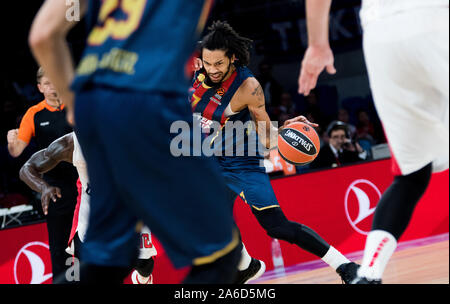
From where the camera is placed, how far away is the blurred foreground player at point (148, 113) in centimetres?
191

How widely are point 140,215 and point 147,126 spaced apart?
29cm

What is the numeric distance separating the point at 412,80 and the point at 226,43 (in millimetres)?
2480

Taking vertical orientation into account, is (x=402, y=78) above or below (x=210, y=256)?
above

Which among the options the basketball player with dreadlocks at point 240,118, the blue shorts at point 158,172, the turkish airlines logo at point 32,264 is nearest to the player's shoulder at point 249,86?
the basketball player with dreadlocks at point 240,118

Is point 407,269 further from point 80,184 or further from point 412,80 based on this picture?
point 412,80

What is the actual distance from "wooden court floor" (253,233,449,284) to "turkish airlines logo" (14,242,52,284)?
208 cm

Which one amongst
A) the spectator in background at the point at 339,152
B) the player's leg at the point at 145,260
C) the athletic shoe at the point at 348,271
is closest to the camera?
the athletic shoe at the point at 348,271

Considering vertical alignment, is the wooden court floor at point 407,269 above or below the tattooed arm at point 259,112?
below

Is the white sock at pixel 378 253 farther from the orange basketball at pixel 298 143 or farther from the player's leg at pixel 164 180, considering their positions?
the orange basketball at pixel 298 143

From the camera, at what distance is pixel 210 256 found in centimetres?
198
